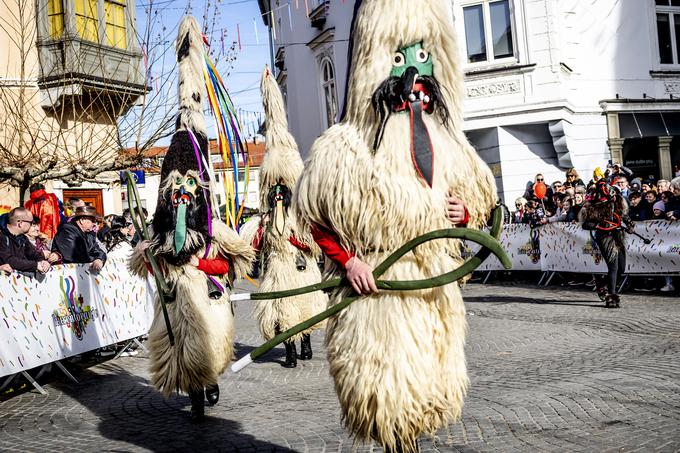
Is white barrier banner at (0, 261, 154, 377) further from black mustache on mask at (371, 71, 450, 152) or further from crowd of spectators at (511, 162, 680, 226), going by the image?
crowd of spectators at (511, 162, 680, 226)

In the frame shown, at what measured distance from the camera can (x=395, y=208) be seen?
3416mm

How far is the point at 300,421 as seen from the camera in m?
5.32

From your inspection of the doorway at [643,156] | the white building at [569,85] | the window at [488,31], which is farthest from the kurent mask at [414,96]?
the doorway at [643,156]

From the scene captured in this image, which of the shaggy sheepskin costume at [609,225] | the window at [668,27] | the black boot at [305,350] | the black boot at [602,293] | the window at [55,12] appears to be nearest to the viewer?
the black boot at [305,350]

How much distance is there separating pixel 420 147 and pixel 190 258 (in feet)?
9.28

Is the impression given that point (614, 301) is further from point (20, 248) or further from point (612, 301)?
point (20, 248)

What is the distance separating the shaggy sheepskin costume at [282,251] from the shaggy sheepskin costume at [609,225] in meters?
4.71

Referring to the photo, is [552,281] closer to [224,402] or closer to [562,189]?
[562,189]

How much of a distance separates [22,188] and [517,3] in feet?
44.1

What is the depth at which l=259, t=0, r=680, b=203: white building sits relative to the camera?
18.0m

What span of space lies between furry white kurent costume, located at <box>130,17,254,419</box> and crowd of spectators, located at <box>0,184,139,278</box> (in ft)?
6.66

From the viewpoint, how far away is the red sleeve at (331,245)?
3.52m

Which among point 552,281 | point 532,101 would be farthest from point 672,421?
point 532,101

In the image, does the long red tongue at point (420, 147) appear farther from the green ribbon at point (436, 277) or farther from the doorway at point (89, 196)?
the doorway at point (89, 196)
